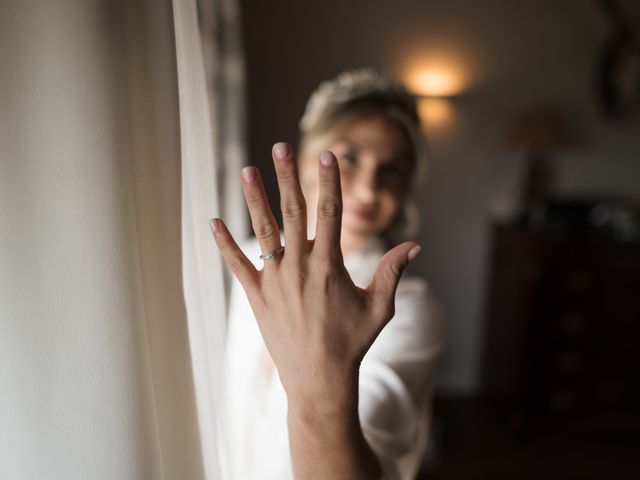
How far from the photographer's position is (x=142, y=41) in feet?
1.28

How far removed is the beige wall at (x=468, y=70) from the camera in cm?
273

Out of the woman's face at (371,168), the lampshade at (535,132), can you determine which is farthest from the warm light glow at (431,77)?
the woman's face at (371,168)

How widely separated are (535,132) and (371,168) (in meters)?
1.90

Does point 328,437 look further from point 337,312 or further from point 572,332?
point 572,332

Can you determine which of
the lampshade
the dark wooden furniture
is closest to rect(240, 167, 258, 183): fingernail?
the dark wooden furniture

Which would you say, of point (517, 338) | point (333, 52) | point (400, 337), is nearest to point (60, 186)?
point (400, 337)

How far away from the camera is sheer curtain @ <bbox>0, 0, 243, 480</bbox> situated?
0.34m

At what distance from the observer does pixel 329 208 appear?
41cm

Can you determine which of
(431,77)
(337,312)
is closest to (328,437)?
(337,312)

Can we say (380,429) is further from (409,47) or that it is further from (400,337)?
(409,47)

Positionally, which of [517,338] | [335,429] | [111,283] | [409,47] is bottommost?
[517,338]

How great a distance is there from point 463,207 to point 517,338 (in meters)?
0.91

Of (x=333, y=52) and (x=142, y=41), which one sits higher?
(x=333, y=52)

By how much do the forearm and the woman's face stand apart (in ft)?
2.28
